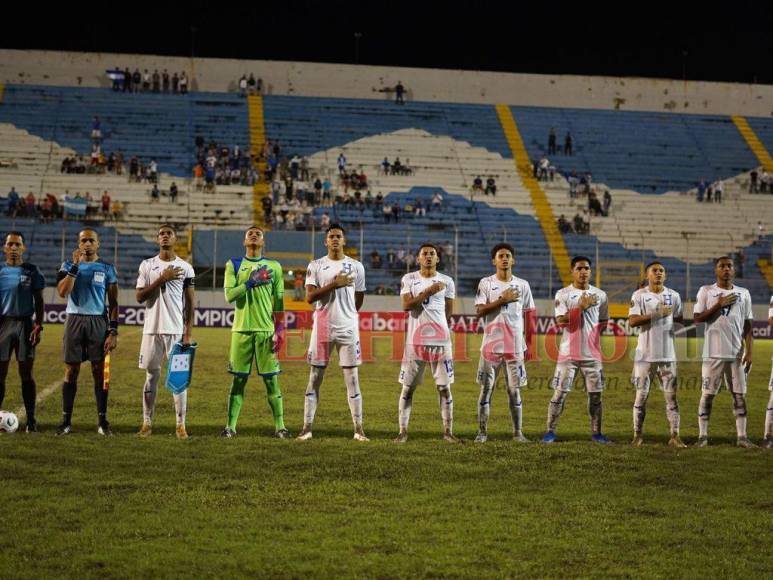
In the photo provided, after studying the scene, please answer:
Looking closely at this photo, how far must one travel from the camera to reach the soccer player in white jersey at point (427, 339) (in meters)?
10.1

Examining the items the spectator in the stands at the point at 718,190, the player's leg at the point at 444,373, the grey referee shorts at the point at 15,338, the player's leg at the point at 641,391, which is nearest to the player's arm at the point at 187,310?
the grey referee shorts at the point at 15,338

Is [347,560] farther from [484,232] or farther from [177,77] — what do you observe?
[177,77]

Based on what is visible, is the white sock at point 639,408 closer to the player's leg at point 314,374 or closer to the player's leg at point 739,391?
the player's leg at point 739,391

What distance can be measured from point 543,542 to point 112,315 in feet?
18.2

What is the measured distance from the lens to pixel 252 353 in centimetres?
1010

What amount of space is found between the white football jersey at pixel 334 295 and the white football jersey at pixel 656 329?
3.04 meters

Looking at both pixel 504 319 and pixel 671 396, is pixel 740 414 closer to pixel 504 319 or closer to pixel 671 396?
pixel 671 396

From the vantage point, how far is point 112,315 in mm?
10156

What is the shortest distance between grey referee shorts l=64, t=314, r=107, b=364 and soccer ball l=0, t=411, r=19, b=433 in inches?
32.1

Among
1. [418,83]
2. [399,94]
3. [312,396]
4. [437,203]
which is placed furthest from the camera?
[418,83]

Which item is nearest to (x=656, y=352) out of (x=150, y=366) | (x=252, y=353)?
(x=252, y=353)

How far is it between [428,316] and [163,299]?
9.15ft

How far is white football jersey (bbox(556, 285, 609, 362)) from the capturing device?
410 inches

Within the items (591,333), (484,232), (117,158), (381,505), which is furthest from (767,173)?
Answer: (381,505)
